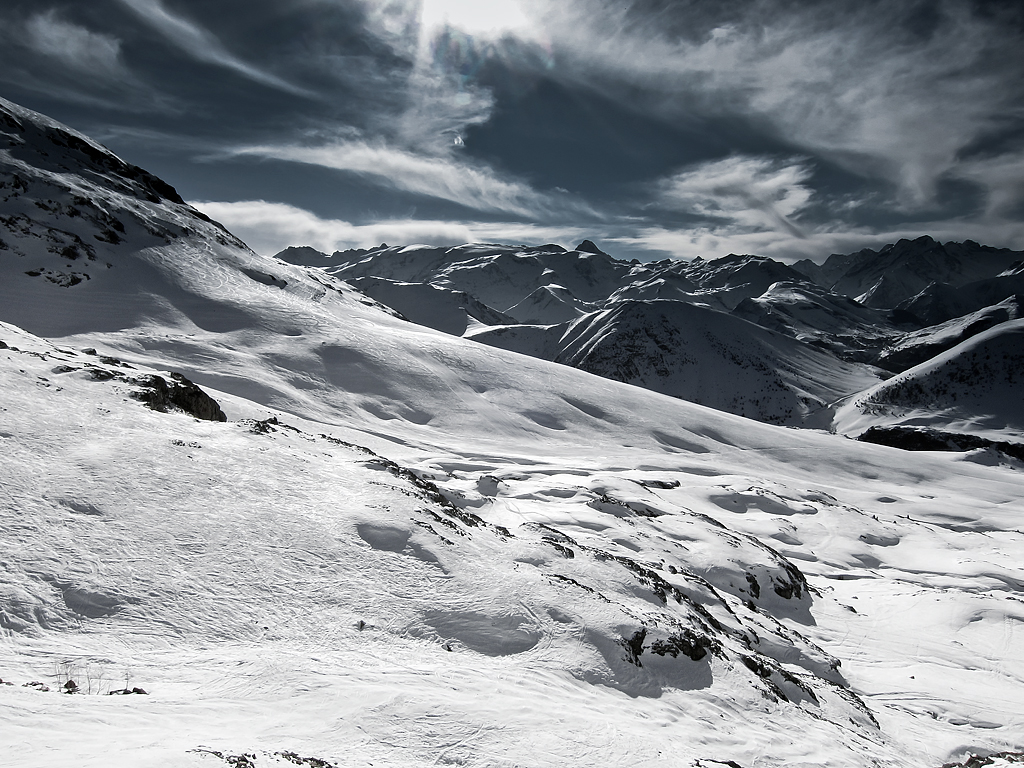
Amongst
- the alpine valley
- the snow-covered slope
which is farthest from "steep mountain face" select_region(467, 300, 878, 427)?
the alpine valley

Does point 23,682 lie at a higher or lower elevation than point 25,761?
lower

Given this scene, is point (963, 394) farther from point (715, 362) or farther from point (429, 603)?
point (429, 603)

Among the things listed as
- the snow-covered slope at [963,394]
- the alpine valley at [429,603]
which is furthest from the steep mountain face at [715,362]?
the alpine valley at [429,603]

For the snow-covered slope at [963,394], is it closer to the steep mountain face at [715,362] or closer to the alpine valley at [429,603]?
the steep mountain face at [715,362]

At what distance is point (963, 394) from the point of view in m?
122

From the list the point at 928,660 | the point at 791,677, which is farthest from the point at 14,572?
the point at 928,660

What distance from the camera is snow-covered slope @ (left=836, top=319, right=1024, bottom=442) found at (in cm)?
11169

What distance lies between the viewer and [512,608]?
36.4 feet

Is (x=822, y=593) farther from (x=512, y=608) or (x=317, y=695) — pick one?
(x=317, y=695)

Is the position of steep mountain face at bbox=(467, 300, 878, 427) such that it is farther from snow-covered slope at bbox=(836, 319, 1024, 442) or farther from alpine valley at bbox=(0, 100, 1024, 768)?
alpine valley at bbox=(0, 100, 1024, 768)

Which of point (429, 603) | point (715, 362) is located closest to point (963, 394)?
point (715, 362)

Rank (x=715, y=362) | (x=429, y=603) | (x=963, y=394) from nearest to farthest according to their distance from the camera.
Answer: (x=429, y=603)
(x=963, y=394)
(x=715, y=362)

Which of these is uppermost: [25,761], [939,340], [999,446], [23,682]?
[939,340]

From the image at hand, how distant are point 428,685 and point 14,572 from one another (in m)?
6.30
